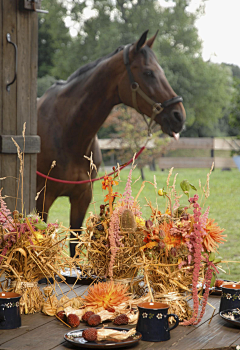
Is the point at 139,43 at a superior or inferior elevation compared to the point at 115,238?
superior

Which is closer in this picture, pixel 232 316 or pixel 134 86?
pixel 232 316

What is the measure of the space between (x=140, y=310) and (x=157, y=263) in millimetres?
157

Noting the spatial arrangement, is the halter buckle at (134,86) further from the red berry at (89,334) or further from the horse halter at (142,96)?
the red berry at (89,334)

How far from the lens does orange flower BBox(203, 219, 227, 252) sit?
128 centimetres

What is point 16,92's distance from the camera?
8.79 feet

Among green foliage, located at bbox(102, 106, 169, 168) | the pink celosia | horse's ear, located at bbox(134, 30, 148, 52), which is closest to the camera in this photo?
the pink celosia

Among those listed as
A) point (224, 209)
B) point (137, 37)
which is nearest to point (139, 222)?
point (224, 209)

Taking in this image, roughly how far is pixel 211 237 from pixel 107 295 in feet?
1.18

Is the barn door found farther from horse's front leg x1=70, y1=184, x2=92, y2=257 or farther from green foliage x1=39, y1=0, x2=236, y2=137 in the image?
green foliage x1=39, y1=0, x2=236, y2=137

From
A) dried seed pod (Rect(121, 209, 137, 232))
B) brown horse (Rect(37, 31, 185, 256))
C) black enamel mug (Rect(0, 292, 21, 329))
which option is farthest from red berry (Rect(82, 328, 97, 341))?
brown horse (Rect(37, 31, 185, 256))

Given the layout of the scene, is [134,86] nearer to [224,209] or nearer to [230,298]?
[230,298]

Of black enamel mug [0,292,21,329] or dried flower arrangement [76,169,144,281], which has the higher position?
dried flower arrangement [76,169,144,281]

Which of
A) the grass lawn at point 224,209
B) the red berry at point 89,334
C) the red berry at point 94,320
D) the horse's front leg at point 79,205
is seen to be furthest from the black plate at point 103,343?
the grass lawn at point 224,209

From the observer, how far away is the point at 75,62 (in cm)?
1878
